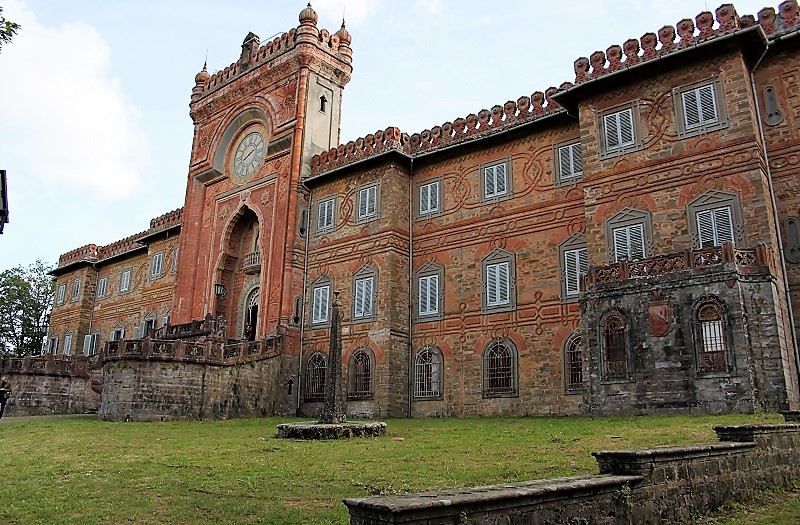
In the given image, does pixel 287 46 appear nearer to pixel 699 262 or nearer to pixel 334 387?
pixel 334 387

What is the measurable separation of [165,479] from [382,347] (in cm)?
1395

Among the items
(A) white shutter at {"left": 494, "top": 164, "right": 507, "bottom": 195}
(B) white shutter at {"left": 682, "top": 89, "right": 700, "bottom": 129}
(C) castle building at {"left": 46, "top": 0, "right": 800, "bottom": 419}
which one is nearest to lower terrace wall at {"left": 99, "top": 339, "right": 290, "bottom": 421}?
(C) castle building at {"left": 46, "top": 0, "right": 800, "bottom": 419}

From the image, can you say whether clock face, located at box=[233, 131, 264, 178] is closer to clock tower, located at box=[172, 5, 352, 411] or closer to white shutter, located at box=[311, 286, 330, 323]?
clock tower, located at box=[172, 5, 352, 411]

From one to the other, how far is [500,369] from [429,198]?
22.0 feet

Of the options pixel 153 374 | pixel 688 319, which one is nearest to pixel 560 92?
pixel 688 319

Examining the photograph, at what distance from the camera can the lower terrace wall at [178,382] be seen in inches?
800

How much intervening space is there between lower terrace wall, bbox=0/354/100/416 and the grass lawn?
494 inches

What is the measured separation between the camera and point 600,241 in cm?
1788

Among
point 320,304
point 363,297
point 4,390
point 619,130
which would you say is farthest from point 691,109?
point 4,390

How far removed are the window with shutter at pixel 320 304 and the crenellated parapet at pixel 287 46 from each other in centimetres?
1036

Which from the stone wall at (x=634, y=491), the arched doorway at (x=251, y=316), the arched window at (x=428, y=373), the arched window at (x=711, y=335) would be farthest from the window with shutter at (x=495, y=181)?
the stone wall at (x=634, y=491)

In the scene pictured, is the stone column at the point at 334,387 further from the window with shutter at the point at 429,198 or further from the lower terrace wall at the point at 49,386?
the lower terrace wall at the point at 49,386

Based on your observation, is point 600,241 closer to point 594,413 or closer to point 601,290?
point 601,290

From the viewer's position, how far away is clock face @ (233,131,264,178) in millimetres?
28859
